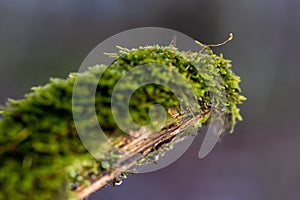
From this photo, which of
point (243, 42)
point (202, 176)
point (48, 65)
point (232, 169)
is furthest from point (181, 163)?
point (48, 65)

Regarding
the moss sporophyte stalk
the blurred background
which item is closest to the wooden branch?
the moss sporophyte stalk

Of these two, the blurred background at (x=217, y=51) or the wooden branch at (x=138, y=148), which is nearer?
the wooden branch at (x=138, y=148)

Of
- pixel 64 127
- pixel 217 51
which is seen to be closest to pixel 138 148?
pixel 64 127

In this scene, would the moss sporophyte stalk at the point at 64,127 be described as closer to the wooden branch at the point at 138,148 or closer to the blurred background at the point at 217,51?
the wooden branch at the point at 138,148

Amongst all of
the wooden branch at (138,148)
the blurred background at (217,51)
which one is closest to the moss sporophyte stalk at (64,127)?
the wooden branch at (138,148)

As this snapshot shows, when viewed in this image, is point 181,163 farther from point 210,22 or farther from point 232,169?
point 210,22

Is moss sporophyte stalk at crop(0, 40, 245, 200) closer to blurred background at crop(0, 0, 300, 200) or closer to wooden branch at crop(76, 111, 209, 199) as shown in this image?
wooden branch at crop(76, 111, 209, 199)
